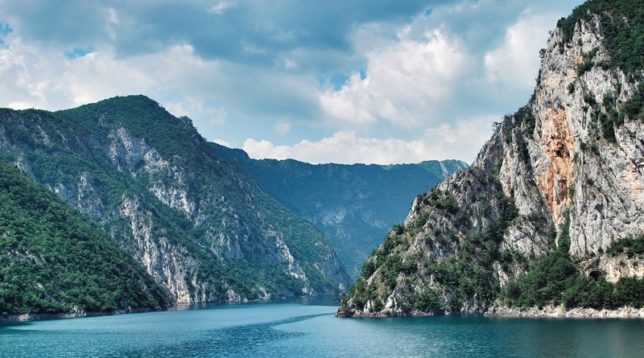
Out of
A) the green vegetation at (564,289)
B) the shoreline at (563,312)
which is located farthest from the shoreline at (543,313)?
the green vegetation at (564,289)

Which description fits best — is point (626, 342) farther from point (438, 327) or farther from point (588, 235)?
point (588, 235)

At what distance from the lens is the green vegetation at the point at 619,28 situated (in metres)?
166

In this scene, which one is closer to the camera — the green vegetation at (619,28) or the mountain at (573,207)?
the mountain at (573,207)

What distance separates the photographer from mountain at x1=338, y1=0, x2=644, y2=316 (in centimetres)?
15075

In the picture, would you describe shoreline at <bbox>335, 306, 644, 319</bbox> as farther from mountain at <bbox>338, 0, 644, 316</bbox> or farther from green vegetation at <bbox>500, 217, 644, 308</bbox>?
green vegetation at <bbox>500, 217, 644, 308</bbox>

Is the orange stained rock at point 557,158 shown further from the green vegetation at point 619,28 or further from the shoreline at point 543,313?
the shoreline at point 543,313

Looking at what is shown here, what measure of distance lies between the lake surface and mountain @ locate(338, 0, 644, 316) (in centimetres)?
1866

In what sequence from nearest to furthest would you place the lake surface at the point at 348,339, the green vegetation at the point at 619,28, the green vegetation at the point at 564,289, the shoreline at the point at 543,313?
the lake surface at the point at 348,339 < the shoreline at the point at 543,313 < the green vegetation at the point at 564,289 < the green vegetation at the point at 619,28

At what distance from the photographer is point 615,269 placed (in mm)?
147375

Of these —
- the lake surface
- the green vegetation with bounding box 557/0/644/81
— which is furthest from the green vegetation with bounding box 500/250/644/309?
the green vegetation with bounding box 557/0/644/81

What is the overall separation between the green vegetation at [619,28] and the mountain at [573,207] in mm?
281

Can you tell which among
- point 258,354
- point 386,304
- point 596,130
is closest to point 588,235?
point 596,130

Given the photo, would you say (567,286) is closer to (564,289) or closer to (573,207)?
(564,289)

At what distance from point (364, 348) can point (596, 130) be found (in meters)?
86.9
